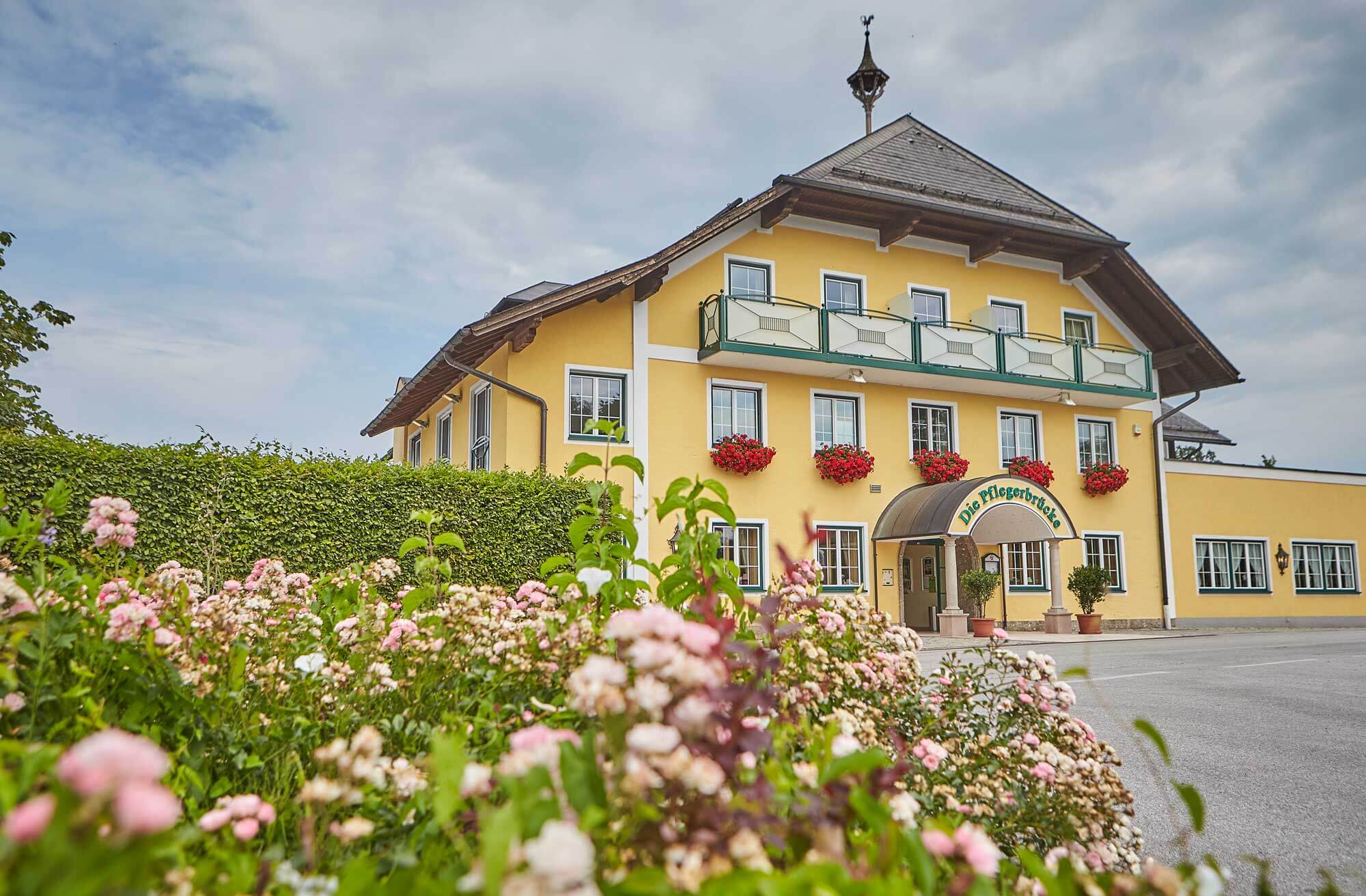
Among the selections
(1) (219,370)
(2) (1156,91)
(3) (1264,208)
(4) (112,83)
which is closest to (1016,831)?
(4) (112,83)

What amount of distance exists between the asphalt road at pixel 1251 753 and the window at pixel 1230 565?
9817 mm

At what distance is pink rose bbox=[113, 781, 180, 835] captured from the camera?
63 centimetres

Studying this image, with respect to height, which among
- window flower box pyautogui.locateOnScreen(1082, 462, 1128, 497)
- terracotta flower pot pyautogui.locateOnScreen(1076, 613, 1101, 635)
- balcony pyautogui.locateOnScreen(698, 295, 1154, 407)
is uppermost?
balcony pyautogui.locateOnScreen(698, 295, 1154, 407)

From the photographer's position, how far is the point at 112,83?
9.33 metres

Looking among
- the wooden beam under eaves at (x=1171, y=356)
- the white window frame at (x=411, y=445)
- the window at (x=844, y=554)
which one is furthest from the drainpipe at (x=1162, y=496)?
the white window frame at (x=411, y=445)

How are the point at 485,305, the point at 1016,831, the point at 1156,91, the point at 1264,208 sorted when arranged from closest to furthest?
1. the point at 1016,831
2. the point at 1156,91
3. the point at 485,305
4. the point at 1264,208

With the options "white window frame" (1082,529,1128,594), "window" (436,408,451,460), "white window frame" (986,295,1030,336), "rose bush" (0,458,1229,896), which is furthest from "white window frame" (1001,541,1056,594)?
"rose bush" (0,458,1229,896)

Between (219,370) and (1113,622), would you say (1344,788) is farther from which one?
(1113,622)

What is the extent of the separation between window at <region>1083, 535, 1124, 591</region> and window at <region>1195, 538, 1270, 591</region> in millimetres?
2750

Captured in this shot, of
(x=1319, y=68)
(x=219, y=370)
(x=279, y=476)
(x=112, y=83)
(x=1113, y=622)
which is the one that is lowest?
(x=1113, y=622)

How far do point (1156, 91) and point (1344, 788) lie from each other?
15.9 meters

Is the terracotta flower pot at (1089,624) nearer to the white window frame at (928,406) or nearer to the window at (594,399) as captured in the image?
the white window frame at (928,406)

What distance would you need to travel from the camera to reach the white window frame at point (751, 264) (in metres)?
16.1

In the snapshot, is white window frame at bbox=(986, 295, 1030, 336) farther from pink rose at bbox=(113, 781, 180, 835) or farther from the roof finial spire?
pink rose at bbox=(113, 781, 180, 835)
